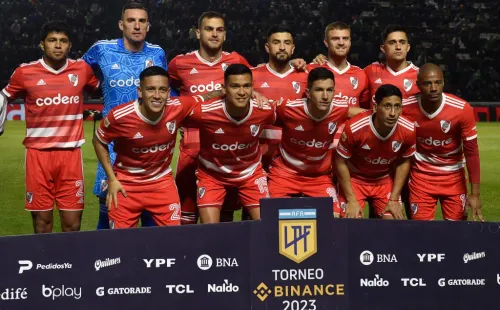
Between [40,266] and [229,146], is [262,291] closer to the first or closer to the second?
[40,266]

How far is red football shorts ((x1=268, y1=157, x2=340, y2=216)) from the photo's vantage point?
6.75 m

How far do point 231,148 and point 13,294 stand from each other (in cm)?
239

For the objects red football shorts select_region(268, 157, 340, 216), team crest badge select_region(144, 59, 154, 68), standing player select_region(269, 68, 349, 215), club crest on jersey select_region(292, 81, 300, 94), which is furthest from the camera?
team crest badge select_region(144, 59, 154, 68)

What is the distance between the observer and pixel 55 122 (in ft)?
22.4

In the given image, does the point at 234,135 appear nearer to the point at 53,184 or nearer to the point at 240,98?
the point at 240,98

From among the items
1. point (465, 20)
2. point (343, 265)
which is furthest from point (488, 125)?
point (343, 265)

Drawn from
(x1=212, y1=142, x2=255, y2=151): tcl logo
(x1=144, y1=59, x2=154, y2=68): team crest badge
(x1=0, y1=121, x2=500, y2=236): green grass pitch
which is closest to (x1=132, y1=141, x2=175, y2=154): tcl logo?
(x1=212, y1=142, x2=255, y2=151): tcl logo

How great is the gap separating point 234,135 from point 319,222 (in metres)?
1.85

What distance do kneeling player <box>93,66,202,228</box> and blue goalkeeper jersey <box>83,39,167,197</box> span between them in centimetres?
97

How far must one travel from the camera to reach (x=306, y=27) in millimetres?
25750

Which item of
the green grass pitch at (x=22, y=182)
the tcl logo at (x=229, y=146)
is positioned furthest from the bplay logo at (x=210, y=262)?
the green grass pitch at (x=22, y=182)

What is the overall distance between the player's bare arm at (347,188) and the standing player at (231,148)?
0.65m

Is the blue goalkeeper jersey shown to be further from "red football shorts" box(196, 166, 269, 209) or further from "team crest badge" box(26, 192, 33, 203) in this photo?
"red football shorts" box(196, 166, 269, 209)

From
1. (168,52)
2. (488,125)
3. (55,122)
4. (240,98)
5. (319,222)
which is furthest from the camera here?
(168,52)
